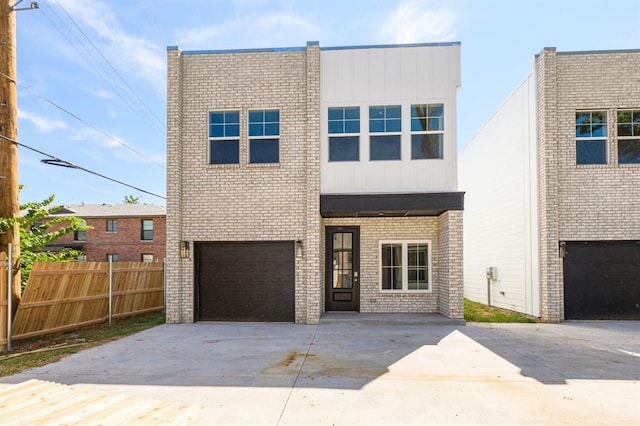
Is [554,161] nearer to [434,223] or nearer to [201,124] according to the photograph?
[434,223]

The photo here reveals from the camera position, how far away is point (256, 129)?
36.7 ft

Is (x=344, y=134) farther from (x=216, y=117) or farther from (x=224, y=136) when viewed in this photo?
(x=216, y=117)

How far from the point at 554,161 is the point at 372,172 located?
4.83m

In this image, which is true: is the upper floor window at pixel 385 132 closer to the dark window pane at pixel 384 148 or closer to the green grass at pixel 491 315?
the dark window pane at pixel 384 148

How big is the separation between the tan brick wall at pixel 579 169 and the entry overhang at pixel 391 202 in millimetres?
2791

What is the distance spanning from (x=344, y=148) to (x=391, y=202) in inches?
74.5

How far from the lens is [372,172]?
1087 centimetres

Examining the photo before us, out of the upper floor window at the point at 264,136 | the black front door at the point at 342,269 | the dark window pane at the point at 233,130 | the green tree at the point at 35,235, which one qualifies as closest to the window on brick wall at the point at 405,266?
the black front door at the point at 342,269

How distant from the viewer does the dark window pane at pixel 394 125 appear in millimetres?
10914

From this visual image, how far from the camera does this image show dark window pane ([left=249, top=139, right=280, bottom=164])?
36.4 ft

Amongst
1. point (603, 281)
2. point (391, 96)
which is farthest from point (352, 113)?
point (603, 281)

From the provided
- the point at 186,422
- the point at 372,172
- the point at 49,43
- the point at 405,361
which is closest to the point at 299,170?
the point at 372,172

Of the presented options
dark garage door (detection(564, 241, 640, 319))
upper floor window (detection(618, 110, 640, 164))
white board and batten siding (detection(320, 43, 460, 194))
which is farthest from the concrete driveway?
upper floor window (detection(618, 110, 640, 164))

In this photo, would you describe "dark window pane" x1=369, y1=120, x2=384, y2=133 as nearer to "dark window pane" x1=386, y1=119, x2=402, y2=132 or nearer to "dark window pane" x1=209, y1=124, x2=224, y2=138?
"dark window pane" x1=386, y1=119, x2=402, y2=132
